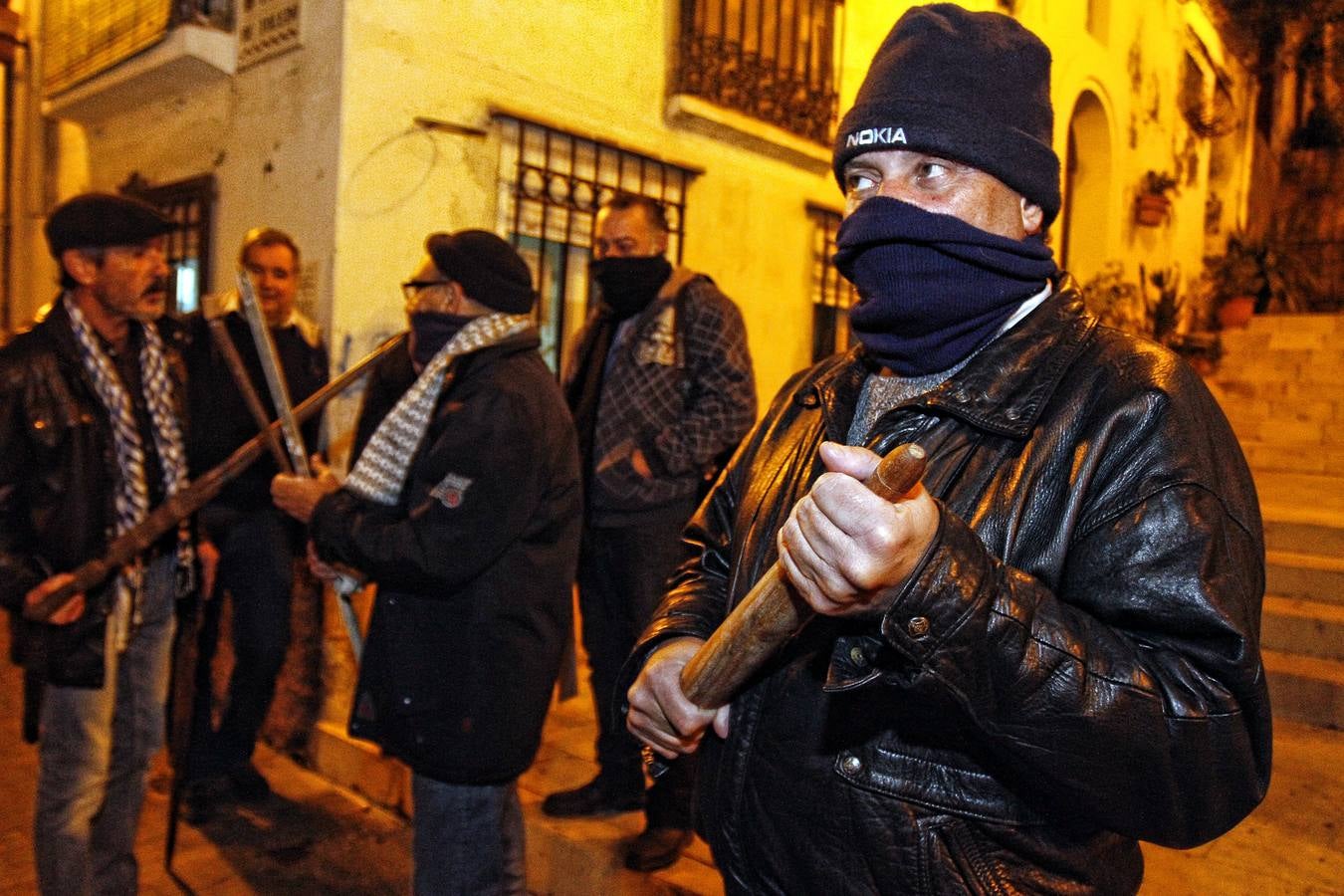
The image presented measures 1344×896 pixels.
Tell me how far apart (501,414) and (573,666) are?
131cm

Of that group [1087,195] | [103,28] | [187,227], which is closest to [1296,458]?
[1087,195]

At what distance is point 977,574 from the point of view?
987 millimetres

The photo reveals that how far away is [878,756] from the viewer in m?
1.19

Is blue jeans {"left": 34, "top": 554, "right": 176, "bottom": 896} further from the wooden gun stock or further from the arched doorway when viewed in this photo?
the arched doorway

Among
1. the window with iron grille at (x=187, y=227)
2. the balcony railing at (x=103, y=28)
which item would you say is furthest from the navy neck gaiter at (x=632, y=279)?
the balcony railing at (x=103, y=28)

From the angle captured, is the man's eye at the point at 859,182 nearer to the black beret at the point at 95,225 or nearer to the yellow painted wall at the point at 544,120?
the black beret at the point at 95,225

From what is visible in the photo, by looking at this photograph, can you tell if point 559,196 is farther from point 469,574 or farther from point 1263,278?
point 1263,278

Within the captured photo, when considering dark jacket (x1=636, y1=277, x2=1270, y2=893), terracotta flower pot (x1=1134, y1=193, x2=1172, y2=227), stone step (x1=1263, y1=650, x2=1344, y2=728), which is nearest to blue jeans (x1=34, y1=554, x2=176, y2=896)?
dark jacket (x1=636, y1=277, x2=1270, y2=893)

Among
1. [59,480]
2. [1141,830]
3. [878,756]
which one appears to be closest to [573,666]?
[59,480]

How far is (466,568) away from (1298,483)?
675 cm

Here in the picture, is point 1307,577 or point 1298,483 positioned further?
point 1298,483

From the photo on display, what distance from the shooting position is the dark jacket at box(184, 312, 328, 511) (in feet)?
12.5

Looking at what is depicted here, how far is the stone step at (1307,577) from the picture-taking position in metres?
4.80

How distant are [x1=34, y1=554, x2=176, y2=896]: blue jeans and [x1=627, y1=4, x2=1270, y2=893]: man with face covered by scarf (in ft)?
6.36
